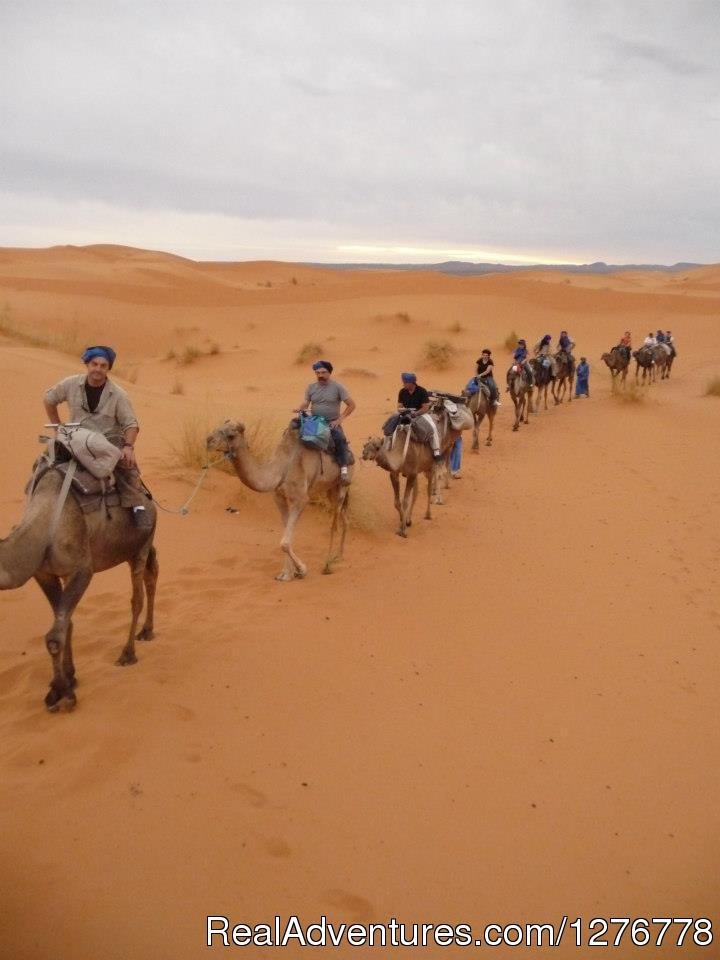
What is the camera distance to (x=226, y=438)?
6.88 m

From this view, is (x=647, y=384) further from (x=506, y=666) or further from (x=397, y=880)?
(x=397, y=880)

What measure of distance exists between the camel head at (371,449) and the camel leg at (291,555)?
1.74 m

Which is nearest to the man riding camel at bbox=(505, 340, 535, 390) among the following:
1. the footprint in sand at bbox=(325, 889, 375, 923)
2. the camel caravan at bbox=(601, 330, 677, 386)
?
the camel caravan at bbox=(601, 330, 677, 386)

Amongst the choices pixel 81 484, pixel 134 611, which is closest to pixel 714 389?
pixel 134 611

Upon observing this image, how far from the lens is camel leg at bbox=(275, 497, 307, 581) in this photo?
780cm

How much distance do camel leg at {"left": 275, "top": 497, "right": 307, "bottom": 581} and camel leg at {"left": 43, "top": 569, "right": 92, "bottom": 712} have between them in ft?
9.29

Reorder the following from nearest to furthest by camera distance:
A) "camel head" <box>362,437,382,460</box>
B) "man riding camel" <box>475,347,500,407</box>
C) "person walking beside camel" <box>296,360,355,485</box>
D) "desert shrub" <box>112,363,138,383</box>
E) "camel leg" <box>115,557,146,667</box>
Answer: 1. "camel leg" <box>115,557,146,667</box>
2. "person walking beside camel" <box>296,360,355,485</box>
3. "camel head" <box>362,437,382,460</box>
4. "man riding camel" <box>475,347,500,407</box>
5. "desert shrub" <box>112,363,138,383</box>

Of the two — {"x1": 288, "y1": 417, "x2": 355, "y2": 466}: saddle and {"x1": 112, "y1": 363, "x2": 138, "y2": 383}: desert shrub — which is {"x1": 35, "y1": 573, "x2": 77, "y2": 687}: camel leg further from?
{"x1": 112, "y1": 363, "x2": 138, "y2": 383}: desert shrub

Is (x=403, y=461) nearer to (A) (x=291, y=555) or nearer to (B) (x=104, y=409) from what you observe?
(A) (x=291, y=555)

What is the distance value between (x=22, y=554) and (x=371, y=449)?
17.9ft

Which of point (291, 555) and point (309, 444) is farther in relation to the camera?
point (309, 444)

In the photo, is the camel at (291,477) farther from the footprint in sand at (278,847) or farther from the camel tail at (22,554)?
the footprint in sand at (278,847)

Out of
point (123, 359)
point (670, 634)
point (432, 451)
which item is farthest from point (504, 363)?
point (670, 634)

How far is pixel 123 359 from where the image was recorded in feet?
99.8
